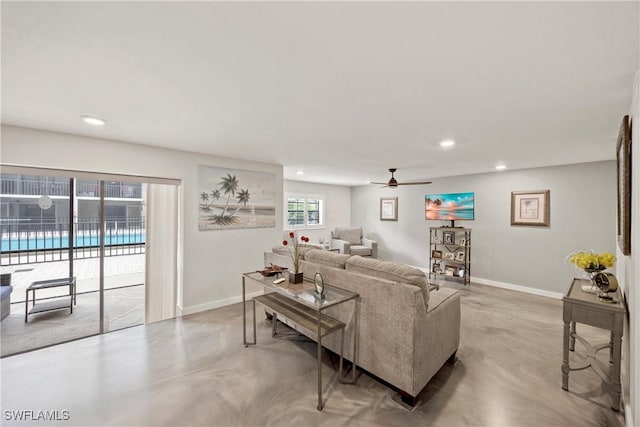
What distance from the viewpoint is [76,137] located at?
2713 mm

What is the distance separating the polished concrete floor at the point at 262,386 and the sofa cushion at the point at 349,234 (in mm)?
4178

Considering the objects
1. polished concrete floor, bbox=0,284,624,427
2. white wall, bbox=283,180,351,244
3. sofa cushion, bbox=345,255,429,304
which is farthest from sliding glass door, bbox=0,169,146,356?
white wall, bbox=283,180,351,244

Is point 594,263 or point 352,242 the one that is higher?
point 594,263

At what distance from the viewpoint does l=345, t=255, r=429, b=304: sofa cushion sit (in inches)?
77.5

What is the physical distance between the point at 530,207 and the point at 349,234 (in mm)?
3882

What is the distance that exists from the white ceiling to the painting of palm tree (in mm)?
1085

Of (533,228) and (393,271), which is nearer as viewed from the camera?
(393,271)

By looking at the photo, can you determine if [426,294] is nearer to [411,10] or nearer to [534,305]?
[411,10]

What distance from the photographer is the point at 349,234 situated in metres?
Answer: 7.01

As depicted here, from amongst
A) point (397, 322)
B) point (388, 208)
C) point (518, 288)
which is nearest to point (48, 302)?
point (397, 322)

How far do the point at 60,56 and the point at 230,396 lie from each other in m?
2.41

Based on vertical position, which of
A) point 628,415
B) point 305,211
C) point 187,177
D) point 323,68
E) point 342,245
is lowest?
point 628,415

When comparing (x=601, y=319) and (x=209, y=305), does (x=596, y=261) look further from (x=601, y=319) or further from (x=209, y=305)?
(x=209, y=305)

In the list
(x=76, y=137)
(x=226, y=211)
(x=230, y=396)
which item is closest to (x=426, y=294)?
(x=230, y=396)
